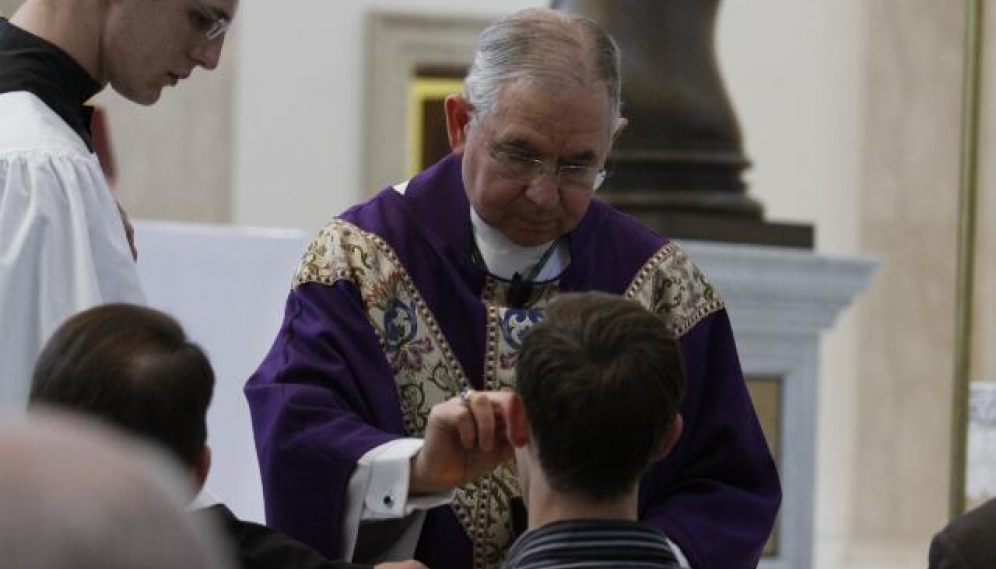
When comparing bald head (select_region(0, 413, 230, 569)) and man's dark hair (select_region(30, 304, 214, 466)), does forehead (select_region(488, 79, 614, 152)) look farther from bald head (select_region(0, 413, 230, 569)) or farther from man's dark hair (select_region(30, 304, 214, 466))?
bald head (select_region(0, 413, 230, 569))

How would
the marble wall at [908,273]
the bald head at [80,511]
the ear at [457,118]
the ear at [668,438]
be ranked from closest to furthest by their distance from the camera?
the bald head at [80,511]
the ear at [668,438]
the ear at [457,118]
the marble wall at [908,273]

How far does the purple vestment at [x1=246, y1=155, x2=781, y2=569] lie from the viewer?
106 inches

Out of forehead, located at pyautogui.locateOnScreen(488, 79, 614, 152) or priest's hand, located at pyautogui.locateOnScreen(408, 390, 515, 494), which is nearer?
priest's hand, located at pyautogui.locateOnScreen(408, 390, 515, 494)

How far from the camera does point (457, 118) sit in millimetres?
2846

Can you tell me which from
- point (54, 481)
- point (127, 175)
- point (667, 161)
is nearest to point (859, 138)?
point (127, 175)

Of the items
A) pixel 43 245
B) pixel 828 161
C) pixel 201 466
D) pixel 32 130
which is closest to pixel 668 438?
pixel 201 466

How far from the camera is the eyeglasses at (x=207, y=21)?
272 cm

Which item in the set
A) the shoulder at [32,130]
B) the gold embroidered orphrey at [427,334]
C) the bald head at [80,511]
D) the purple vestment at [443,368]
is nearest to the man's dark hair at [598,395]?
the purple vestment at [443,368]

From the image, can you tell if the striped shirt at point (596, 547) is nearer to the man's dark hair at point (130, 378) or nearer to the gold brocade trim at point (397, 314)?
the man's dark hair at point (130, 378)

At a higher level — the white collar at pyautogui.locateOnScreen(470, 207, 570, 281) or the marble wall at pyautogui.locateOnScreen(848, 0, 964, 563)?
the white collar at pyautogui.locateOnScreen(470, 207, 570, 281)

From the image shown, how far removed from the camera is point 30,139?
8.66ft

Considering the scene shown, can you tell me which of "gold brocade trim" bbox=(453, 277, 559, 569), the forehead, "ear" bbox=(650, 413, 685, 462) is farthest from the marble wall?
"ear" bbox=(650, 413, 685, 462)

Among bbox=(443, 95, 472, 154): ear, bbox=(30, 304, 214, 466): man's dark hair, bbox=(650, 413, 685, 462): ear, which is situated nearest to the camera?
bbox=(30, 304, 214, 466): man's dark hair

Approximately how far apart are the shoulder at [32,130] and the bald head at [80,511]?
1838 millimetres
